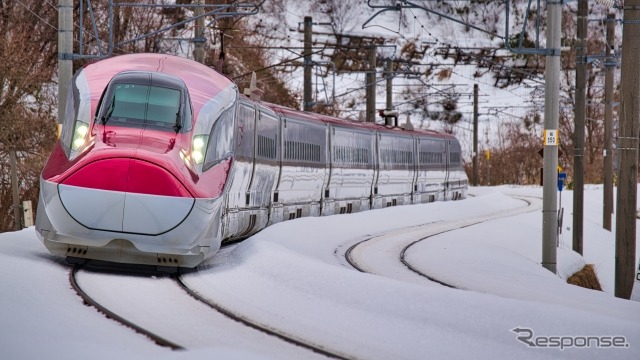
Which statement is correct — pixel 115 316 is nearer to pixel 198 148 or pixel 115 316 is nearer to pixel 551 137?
pixel 198 148

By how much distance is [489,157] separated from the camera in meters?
76.1

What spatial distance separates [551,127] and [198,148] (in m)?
9.21

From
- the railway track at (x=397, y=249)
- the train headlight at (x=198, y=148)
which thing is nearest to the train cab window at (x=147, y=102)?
the train headlight at (x=198, y=148)

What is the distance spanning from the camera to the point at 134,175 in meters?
14.8

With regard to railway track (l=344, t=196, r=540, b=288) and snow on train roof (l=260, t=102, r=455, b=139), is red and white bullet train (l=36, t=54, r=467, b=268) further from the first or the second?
snow on train roof (l=260, t=102, r=455, b=139)

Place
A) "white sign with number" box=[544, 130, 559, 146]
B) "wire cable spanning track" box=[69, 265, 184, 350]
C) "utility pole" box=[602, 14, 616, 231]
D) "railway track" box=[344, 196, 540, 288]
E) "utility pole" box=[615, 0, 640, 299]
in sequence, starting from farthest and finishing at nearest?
"utility pole" box=[602, 14, 616, 231], "white sign with number" box=[544, 130, 559, 146], "utility pole" box=[615, 0, 640, 299], "railway track" box=[344, 196, 540, 288], "wire cable spanning track" box=[69, 265, 184, 350]

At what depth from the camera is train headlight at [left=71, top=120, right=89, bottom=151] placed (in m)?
15.4

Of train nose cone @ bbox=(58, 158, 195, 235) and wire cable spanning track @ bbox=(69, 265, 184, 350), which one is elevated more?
train nose cone @ bbox=(58, 158, 195, 235)

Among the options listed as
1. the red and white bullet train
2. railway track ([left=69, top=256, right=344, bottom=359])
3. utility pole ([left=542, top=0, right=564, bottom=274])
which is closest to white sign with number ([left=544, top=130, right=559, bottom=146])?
utility pole ([left=542, top=0, right=564, bottom=274])

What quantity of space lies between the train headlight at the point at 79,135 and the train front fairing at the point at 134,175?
0.05 ft

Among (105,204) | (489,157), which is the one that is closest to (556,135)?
(105,204)

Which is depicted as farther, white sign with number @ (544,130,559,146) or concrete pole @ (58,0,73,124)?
concrete pole @ (58,0,73,124)

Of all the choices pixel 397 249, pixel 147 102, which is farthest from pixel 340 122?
pixel 147 102

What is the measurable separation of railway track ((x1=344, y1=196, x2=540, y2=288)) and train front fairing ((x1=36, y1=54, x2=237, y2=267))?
13.8ft
